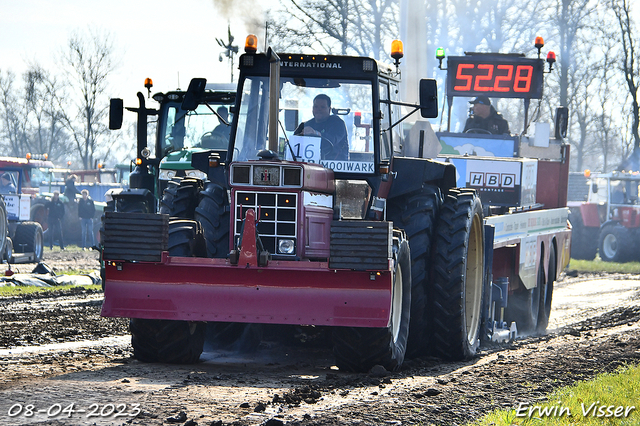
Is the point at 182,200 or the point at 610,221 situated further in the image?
the point at 610,221

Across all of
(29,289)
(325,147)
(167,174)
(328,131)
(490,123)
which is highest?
(490,123)

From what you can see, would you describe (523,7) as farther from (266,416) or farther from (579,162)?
(266,416)

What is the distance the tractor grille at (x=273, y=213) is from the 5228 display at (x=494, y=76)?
31.2ft

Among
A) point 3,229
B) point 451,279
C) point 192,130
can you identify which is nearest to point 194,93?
point 451,279

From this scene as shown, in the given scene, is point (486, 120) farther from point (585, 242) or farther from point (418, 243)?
point (585, 242)

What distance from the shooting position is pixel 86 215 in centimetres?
2819

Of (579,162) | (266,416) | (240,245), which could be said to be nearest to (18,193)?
(240,245)

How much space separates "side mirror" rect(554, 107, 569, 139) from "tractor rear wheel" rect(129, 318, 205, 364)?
946cm

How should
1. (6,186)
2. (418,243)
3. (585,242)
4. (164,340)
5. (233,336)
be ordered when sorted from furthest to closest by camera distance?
(585,242) < (6,186) < (233,336) < (418,243) < (164,340)

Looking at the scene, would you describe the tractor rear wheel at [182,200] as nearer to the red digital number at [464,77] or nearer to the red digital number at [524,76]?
the red digital number at [464,77]

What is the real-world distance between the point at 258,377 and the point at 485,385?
179 centimetres

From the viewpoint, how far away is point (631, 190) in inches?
1117

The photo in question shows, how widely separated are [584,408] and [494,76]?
433 inches

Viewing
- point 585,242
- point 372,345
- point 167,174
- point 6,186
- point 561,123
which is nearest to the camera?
point 372,345
